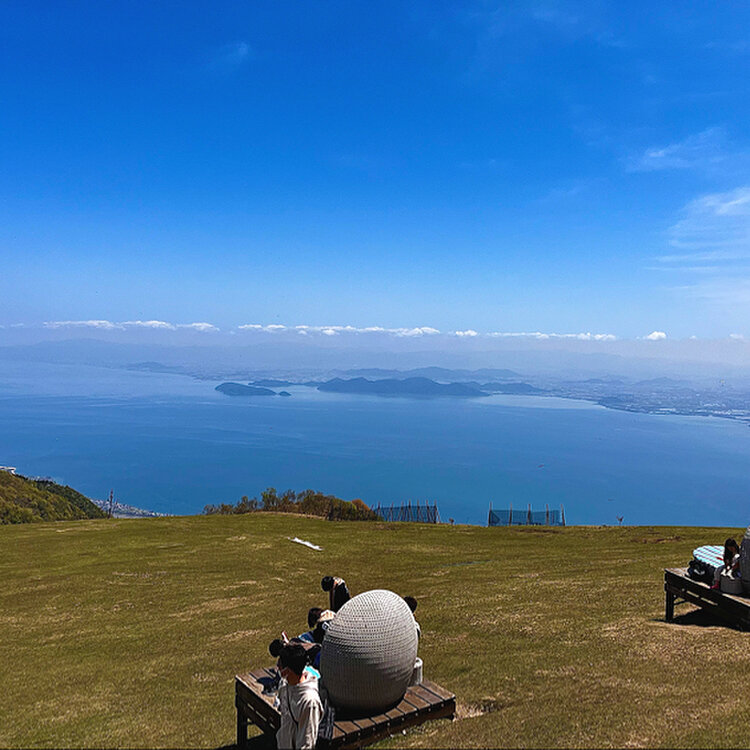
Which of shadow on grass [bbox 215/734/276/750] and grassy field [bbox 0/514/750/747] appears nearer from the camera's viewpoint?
grassy field [bbox 0/514/750/747]

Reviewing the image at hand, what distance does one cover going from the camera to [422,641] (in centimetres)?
1595

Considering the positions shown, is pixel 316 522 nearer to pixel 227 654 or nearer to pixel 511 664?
pixel 227 654

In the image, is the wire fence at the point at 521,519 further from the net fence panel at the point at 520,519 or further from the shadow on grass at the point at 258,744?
the shadow on grass at the point at 258,744

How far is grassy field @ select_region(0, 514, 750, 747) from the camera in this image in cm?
930

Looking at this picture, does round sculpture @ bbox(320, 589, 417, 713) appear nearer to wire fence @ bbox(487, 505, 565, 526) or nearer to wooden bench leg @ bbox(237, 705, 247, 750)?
wooden bench leg @ bbox(237, 705, 247, 750)

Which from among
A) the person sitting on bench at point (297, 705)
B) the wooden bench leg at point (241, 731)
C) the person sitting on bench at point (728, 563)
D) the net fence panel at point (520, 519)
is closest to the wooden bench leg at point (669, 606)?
the person sitting on bench at point (728, 563)

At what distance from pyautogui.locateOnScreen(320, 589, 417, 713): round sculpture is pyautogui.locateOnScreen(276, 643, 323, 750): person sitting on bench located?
0.64 meters

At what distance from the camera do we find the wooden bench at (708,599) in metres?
12.3

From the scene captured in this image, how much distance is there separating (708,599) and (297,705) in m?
10.7

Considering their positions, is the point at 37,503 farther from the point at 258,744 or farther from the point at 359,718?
the point at 359,718

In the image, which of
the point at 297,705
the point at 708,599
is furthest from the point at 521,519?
the point at 297,705

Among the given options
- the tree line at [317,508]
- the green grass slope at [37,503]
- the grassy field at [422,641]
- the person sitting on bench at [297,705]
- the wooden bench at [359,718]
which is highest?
the person sitting on bench at [297,705]

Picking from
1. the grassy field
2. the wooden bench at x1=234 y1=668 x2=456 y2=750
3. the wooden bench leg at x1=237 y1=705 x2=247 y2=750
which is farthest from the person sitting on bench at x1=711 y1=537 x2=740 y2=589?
the wooden bench leg at x1=237 y1=705 x2=247 y2=750

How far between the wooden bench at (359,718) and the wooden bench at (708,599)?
748 cm
